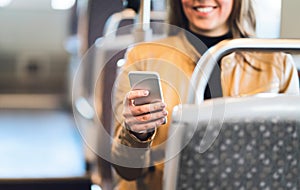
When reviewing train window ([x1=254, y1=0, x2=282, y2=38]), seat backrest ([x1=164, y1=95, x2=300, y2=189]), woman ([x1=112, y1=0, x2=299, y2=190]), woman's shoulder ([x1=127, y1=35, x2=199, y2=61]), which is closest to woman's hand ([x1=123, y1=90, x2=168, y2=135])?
woman ([x1=112, y1=0, x2=299, y2=190])

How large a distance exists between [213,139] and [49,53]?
0.75m

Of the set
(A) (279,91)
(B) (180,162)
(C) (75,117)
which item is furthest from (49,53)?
(B) (180,162)

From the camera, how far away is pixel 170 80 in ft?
3.48

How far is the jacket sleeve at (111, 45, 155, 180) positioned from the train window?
1.30ft

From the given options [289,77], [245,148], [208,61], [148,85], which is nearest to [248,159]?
[245,148]

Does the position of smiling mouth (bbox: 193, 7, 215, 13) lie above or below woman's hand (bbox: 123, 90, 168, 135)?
above

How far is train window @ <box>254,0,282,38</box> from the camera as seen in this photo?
1.33 metres

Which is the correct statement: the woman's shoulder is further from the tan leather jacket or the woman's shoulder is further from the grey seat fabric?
the grey seat fabric

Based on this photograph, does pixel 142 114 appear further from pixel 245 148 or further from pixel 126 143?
pixel 245 148

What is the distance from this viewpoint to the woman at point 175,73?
3.31 feet

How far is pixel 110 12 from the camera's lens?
122 centimetres

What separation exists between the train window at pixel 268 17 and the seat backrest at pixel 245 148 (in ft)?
2.64

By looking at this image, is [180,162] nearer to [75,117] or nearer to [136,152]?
[136,152]

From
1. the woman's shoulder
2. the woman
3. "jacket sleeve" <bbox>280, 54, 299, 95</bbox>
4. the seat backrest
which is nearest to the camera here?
the seat backrest
